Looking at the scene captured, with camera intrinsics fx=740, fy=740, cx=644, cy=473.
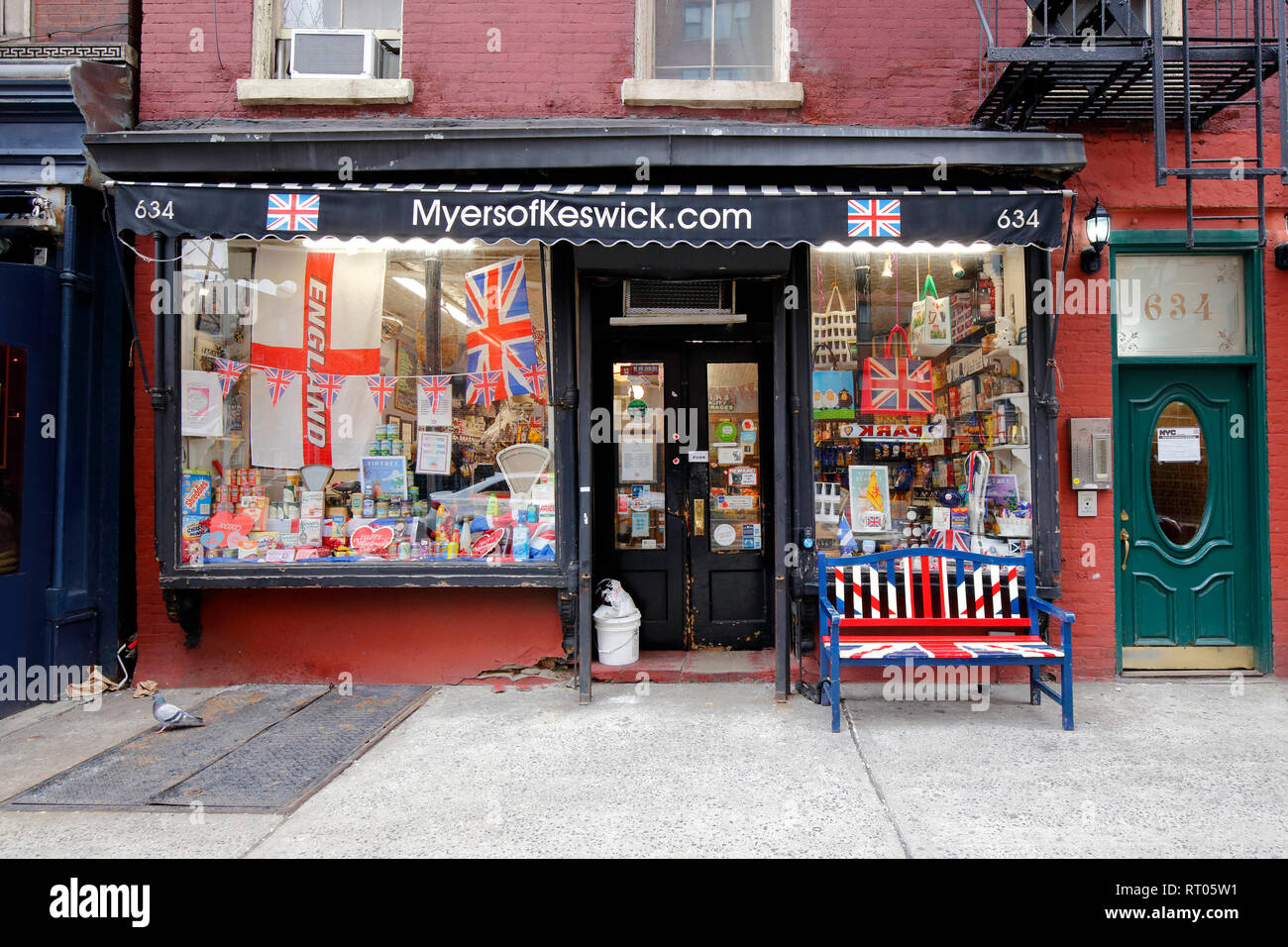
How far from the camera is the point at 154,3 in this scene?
594 centimetres

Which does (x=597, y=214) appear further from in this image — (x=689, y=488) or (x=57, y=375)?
(x=57, y=375)

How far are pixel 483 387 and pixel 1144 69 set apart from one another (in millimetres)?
5205

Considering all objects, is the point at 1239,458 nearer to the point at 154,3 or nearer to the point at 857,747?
the point at 857,747

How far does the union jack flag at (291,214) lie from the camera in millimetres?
4875

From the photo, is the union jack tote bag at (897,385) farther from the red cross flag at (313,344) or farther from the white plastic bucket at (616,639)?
the red cross flag at (313,344)

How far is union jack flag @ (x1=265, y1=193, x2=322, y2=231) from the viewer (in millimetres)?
4875

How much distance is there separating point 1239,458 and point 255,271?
802 centimetres

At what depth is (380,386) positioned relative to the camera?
19.5ft

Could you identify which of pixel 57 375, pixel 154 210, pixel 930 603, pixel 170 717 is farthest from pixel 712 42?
pixel 170 717

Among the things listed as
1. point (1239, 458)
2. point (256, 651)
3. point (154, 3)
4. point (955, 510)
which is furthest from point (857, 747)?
point (154, 3)

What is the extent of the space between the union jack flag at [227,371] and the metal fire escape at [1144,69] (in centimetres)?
590

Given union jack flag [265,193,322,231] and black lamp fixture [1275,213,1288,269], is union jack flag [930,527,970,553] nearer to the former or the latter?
black lamp fixture [1275,213,1288,269]

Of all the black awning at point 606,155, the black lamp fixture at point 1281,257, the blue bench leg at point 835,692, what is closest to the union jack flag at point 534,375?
the black awning at point 606,155

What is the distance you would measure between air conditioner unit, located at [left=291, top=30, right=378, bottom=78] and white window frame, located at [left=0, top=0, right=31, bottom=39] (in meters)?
2.08
